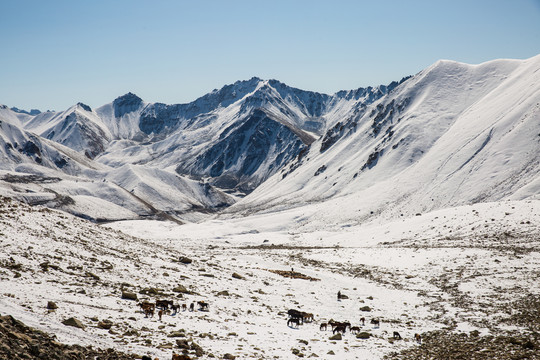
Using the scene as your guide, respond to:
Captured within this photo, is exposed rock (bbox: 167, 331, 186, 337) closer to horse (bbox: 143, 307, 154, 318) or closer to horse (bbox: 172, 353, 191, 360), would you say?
horse (bbox: 143, 307, 154, 318)

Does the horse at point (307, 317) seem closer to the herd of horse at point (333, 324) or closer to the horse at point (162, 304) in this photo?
the herd of horse at point (333, 324)

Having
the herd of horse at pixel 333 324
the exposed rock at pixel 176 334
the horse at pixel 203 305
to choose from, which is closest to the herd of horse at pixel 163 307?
the horse at pixel 203 305

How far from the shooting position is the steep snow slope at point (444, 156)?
348 feet

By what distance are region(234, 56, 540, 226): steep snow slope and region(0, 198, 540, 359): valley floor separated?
57821 millimetres

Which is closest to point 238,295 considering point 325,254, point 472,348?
point 472,348

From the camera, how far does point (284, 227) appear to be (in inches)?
4843

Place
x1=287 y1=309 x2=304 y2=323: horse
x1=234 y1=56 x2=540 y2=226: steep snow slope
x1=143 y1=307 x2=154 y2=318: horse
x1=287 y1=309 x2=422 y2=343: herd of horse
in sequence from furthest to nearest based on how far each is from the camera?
1. x1=234 y1=56 x2=540 y2=226: steep snow slope
2. x1=287 y1=309 x2=304 y2=323: horse
3. x1=287 y1=309 x2=422 y2=343: herd of horse
4. x1=143 y1=307 x2=154 y2=318: horse

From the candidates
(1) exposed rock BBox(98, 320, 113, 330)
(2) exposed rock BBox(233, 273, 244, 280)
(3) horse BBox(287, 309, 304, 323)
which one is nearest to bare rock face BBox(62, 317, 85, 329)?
(1) exposed rock BBox(98, 320, 113, 330)

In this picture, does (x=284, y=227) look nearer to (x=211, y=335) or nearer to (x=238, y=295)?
(x=238, y=295)

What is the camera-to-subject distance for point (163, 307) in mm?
21484

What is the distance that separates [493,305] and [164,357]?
945 inches

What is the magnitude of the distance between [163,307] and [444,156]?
12944 centimetres

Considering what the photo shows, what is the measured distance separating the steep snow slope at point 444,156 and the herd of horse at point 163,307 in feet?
277

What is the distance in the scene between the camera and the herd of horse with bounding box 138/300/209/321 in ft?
66.1
